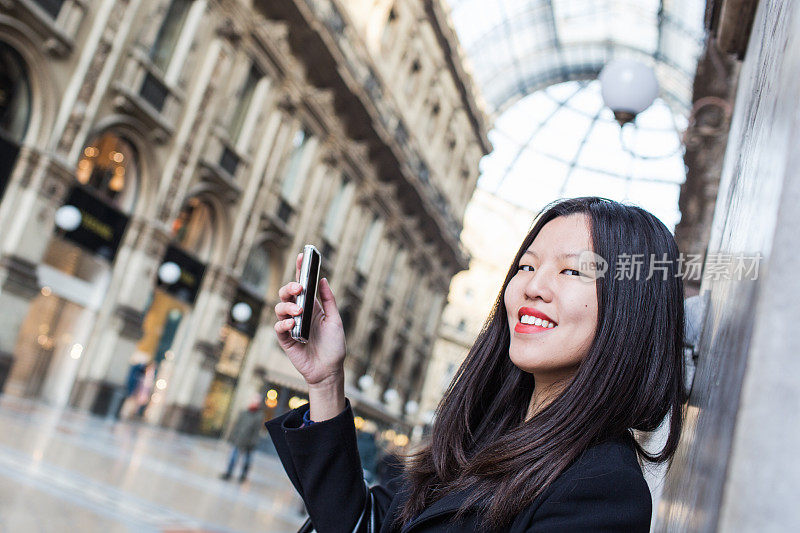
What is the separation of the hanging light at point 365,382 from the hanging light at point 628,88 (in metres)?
21.7

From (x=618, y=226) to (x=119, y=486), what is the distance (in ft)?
23.2

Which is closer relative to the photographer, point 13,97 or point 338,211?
point 13,97

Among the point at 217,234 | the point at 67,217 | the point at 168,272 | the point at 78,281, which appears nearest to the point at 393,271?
the point at 217,234

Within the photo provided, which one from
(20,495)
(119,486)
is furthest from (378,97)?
(20,495)

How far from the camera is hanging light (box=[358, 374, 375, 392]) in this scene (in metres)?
26.3

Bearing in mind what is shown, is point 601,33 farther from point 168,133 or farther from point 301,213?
point 168,133

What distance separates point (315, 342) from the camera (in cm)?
188

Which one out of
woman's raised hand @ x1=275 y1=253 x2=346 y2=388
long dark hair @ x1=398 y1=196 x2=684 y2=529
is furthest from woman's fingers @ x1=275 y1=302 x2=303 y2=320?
long dark hair @ x1=398 y1=196 x2=684 y2=529

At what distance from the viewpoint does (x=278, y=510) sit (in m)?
9.34

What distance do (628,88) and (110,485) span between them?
593 centimetres

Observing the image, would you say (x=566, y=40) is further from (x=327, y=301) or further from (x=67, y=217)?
(x=327, y=301)

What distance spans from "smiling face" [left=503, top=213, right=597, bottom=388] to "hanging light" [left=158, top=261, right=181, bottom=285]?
49.5ft

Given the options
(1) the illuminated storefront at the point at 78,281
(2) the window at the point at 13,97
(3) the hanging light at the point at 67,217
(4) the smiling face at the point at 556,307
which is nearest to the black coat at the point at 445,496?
(4) the smiling face at the point at 556,307

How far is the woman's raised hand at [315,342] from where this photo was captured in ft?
5.81
